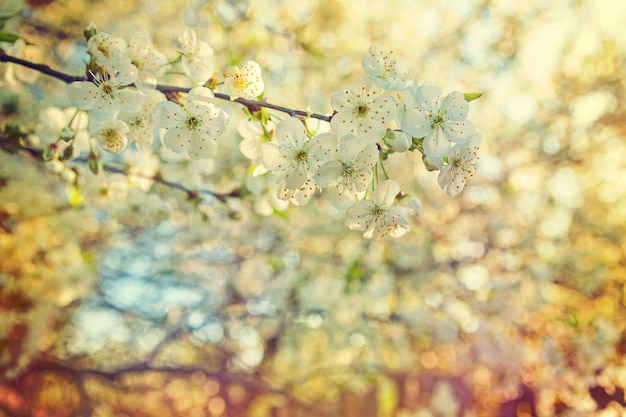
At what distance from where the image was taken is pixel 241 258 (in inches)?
146

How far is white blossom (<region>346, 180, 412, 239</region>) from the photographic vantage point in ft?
3.22

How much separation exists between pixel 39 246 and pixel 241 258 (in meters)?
1.70

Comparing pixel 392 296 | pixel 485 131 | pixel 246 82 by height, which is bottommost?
pixel 246 82

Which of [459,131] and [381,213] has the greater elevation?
[459,131]

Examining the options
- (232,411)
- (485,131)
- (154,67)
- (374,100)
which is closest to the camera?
(374,100)

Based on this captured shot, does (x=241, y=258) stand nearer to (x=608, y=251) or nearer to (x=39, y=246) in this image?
(x=39, y=246)

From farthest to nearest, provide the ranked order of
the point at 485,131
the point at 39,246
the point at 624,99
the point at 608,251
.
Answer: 1. the point at 485,131
2. the point at 608,251
3. the point at 624,99
4. the point at 39,246

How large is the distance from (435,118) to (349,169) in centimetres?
19

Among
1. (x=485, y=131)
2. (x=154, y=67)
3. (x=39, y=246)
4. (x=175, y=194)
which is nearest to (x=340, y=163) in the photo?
(x=154, y=67)

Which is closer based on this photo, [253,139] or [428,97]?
[428,97]

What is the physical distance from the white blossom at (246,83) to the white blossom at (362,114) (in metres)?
0.18

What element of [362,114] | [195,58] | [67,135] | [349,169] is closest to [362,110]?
[362,114]

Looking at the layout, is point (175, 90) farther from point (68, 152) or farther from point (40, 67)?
point (68, 152)

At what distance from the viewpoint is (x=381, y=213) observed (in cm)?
101
